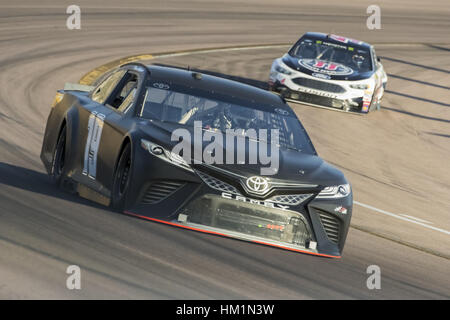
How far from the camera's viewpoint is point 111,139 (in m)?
8.57

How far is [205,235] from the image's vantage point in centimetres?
816

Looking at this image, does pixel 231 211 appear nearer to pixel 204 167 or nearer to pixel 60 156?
pixel 204 167

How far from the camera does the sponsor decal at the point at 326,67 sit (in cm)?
1930

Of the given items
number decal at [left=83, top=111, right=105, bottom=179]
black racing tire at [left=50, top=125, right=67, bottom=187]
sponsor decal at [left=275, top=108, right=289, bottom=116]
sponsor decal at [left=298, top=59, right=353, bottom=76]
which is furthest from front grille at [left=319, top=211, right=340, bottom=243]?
sponsor decal at [left=298, top=59, right=353, bottom=76]

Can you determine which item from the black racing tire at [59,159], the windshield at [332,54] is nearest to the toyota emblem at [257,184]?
the black racing tire at [59,159]

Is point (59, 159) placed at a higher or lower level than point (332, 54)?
higher

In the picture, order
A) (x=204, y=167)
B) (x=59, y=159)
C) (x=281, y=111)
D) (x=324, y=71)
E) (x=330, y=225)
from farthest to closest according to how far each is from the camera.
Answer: (x=324, y=71)
(x=59, y=159)
(x=281, y=111)
(x=330, y=225)
(x=204, y=167)

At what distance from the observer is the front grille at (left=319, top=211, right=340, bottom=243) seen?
8.00 metres

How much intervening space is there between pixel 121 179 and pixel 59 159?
6.45ft

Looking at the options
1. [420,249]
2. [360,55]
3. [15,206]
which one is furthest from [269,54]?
[15,206]

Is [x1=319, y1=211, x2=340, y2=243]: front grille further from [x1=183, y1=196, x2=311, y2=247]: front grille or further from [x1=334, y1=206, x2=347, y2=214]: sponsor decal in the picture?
[x1=183, y1=196, x2=311, y2=247]: front grille

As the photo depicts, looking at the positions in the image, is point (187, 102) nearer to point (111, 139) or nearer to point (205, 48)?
point (111, 139)

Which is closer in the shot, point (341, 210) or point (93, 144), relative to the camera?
point (341, 210)

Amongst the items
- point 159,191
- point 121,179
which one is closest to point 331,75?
point 121,179
